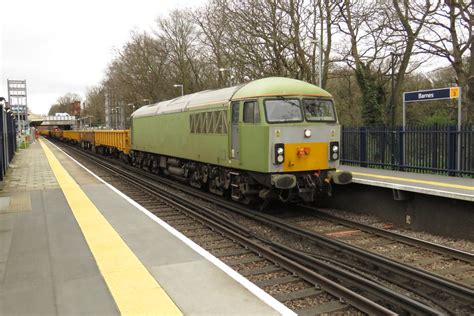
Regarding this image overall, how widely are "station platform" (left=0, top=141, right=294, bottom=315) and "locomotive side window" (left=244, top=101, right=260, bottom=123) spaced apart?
3.20 metres

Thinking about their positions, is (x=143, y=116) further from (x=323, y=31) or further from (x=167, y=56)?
(x=167, y=56)

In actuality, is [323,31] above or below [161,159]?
above

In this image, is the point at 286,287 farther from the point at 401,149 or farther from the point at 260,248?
the point at 401,149

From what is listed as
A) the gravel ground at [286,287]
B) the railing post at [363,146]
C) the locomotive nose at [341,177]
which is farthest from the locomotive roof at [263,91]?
the gravel ground at [286,287]

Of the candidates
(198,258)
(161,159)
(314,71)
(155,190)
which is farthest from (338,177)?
(314,71)

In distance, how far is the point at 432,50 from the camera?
21.5 metres

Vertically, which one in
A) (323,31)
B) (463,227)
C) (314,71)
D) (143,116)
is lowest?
(463,227)

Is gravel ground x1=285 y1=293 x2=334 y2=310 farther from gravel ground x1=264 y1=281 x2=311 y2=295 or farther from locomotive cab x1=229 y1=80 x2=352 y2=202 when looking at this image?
locomotive cab x1=229 y1=80 x2=352 y2=202

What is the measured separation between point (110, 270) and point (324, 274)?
2978 mm

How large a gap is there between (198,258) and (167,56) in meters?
45.1

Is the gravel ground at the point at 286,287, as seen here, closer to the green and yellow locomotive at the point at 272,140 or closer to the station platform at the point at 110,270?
the station platform at the point at 110,270

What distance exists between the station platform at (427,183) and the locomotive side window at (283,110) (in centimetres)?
226

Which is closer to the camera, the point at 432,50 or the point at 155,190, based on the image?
the point at 155,190

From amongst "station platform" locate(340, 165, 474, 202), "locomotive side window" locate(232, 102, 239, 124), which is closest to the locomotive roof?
"locomotive side window" locate(232, 102, 239, 124)
